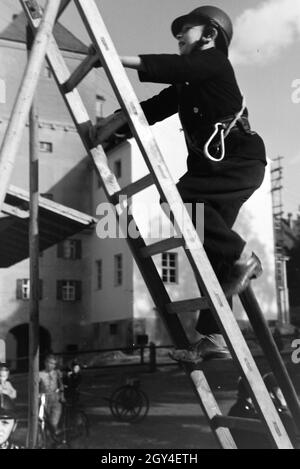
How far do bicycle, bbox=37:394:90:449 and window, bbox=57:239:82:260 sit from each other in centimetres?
120

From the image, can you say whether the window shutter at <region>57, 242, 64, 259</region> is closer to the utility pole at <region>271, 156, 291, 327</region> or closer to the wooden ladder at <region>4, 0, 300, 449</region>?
the utility pole at <region>271, 156, 291, 327</region>

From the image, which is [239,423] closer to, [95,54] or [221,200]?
[221,200]

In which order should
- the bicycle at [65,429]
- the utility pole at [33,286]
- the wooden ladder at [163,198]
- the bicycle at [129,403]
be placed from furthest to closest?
the bicycle at [129,403], the bicycle at [65,429], the utility pole at [33,286], the wooden ladder at [163,198]

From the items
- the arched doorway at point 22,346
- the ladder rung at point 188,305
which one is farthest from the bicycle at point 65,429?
the ladder rung at point 188,305

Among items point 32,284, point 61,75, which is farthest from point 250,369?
point 32,284

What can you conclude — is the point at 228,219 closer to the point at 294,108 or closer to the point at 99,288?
the point at 294,108

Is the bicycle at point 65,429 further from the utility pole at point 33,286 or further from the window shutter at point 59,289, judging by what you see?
the utility pole at point 33,286

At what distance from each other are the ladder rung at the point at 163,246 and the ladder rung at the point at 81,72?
20.5 inches

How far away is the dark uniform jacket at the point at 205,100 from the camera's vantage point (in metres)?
1.70

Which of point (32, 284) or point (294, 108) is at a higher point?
point (294, 108)

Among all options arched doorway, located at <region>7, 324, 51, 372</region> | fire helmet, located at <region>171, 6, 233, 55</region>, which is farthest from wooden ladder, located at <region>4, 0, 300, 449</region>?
arched doorway, located at <region>7, 324, 51, 372</region>

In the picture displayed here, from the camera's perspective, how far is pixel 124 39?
114 inches

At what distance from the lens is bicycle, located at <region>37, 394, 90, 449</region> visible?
3.99 meters
